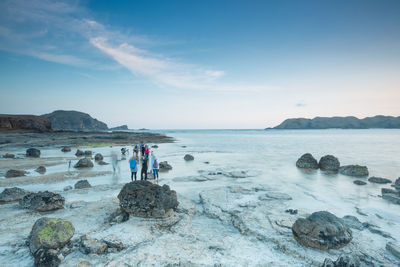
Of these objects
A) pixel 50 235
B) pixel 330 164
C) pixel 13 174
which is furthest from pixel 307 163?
pixel 13 174

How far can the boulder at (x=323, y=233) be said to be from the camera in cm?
600

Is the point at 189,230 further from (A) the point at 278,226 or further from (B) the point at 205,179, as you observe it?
(B) the point at 205,179

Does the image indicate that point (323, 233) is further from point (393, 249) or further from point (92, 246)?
point (92, 246)

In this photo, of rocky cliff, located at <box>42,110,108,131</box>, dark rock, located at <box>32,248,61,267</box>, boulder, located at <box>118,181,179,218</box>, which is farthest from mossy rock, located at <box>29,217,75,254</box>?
rocky cliff, located at <box>42,110,108,131</box>

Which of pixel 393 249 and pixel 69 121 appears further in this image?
pixel 69 121

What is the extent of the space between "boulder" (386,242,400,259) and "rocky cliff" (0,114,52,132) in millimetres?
83114

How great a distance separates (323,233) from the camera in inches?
239

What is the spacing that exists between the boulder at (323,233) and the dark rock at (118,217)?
5960 mm

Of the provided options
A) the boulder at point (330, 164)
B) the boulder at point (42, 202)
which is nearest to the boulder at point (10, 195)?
the boulder at point (42, 202)

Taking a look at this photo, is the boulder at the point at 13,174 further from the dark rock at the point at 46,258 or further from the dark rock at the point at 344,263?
the dark rock at the point at 344,263

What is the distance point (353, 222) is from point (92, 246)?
9258 millimetres

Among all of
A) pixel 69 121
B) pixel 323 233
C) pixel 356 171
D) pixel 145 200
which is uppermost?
pixel 69 121

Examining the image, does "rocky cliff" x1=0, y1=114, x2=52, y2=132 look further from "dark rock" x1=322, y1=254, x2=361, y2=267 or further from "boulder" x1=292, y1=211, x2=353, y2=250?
"dark rock" x1=322, y1=254, x2=361, y2=267

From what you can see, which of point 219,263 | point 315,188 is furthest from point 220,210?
point 315,188
